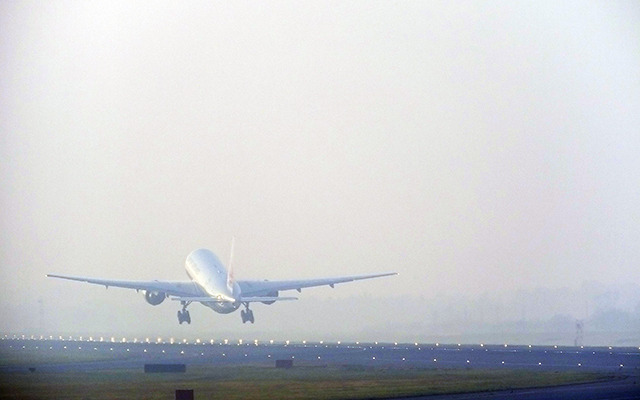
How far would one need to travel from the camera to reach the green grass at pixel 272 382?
70750 millimetres

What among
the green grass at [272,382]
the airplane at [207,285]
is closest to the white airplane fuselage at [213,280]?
the airplane at [207,285]

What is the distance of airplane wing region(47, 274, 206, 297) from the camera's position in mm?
141500

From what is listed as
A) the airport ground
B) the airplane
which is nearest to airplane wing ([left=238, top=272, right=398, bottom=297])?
the airplane

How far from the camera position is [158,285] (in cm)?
14450

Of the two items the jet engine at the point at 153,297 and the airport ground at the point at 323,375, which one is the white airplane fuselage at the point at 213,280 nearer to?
the jet engine at the point at 153,297

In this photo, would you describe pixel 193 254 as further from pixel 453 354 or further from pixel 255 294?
pixel 453 354

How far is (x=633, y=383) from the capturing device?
255ft

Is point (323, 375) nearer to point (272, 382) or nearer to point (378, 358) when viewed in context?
point (272, 382)

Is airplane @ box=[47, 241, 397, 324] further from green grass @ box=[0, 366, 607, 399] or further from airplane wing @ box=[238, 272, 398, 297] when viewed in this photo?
green grass @ box=[0, 366, 607, 399]

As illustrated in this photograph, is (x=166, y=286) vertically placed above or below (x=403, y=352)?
above

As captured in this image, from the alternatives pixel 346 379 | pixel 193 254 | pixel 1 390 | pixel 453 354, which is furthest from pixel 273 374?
pixel 193 254

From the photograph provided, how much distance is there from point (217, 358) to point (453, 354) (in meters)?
25.8

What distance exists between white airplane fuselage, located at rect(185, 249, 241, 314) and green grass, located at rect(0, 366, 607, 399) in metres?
34.2

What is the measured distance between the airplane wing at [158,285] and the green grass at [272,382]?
160ft
